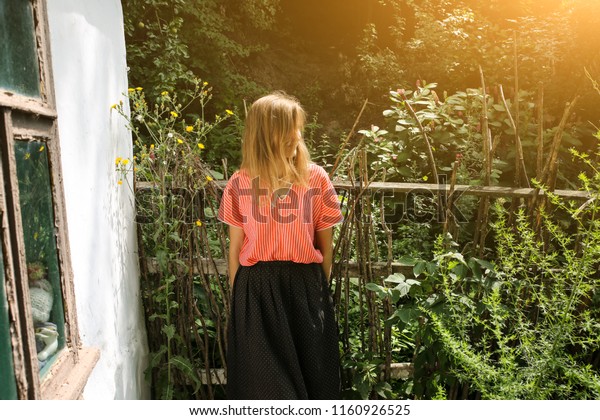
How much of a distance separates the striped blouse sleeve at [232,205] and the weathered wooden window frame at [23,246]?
27.4 inches

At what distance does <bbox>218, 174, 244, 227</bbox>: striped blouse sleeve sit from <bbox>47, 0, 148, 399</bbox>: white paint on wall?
1.64 ft

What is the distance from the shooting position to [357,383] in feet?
9.18

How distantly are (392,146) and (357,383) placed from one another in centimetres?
192

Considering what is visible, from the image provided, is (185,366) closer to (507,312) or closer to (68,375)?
(68,375)

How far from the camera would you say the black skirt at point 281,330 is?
7.62ft

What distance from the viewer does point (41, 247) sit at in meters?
1.63

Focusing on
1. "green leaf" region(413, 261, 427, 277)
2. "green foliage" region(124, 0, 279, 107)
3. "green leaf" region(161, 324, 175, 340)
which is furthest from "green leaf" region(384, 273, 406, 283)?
"green foliage" region(124, 0, 279, 107)

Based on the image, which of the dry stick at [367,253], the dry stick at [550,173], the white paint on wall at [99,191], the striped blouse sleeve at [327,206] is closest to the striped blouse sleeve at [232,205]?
the striped blouse sleeve at [327,206]

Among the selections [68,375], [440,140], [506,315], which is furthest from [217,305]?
[440,140]

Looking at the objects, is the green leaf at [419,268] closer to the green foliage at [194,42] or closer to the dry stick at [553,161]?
the dry stick at [553,161]

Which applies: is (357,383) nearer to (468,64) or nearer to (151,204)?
(151,204)

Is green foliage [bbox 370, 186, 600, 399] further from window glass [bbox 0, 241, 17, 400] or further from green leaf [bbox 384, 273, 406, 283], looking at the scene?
window glass [bbox 0, 241, 17, 400]

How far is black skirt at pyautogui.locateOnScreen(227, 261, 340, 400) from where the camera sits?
7.62ft
